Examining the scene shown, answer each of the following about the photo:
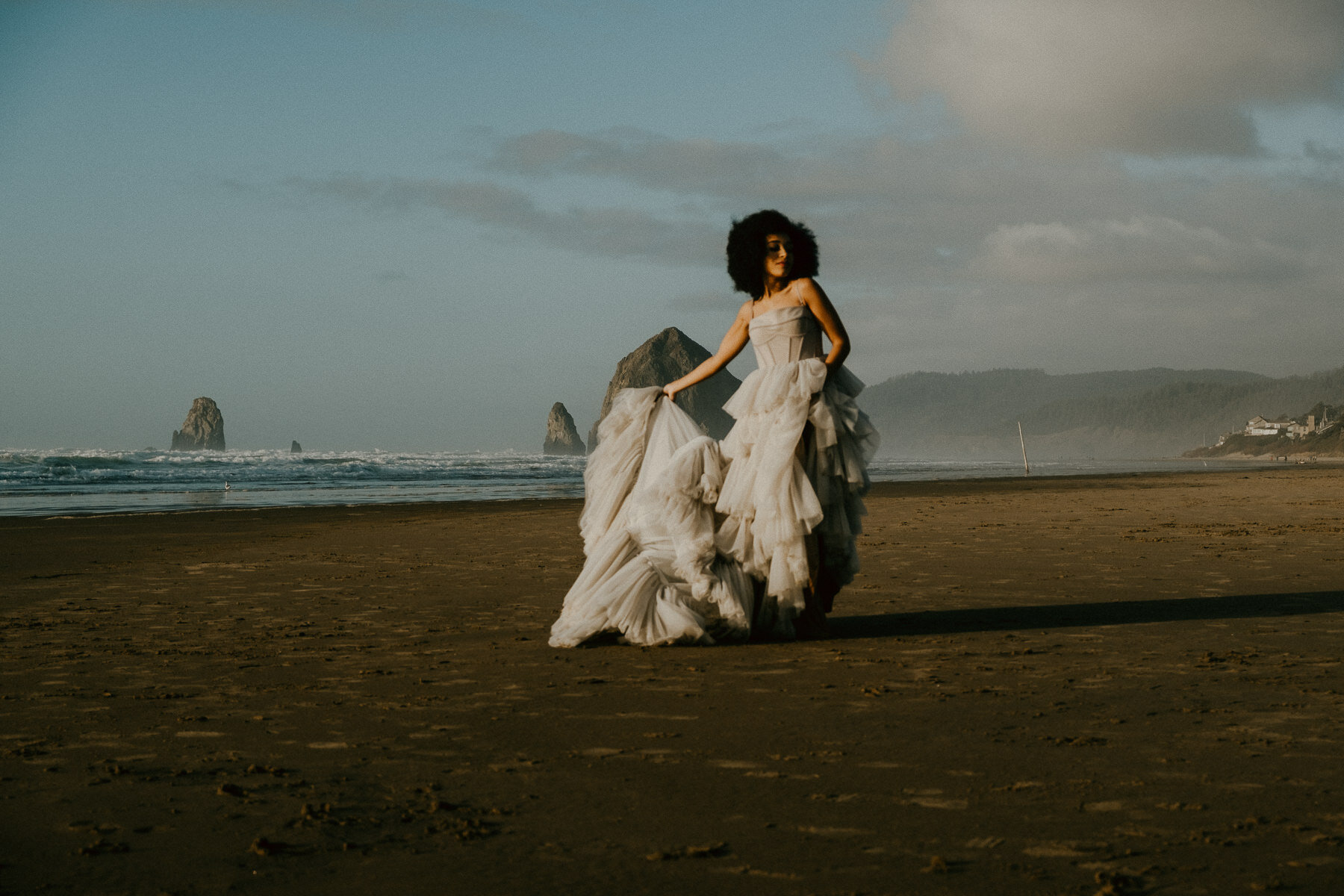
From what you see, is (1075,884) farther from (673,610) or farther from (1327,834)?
(673,610)

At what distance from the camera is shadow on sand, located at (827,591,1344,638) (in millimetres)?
6090

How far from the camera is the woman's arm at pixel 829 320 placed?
5840 millimetres

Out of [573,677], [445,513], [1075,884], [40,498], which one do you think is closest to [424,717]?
[573,677]

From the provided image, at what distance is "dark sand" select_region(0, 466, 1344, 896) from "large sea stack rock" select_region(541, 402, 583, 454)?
15566 centimetres

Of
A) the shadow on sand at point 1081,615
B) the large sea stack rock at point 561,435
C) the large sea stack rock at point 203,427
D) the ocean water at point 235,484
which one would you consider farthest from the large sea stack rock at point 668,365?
the shadow on sand at point 1081,615

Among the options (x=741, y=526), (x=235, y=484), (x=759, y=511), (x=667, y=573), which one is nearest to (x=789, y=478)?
(x=759, y=511)

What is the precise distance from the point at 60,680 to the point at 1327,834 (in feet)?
15.9

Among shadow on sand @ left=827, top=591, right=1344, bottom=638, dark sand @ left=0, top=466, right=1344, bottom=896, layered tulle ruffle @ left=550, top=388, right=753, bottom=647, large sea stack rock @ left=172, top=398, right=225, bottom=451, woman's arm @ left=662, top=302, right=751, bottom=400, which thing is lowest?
shadow on sand @ left=827, top=591, right=1344, bottom=638

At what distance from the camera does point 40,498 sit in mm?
24219

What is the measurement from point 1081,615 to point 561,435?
159m

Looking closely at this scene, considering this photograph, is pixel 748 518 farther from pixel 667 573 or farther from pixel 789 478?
pixel 667 573

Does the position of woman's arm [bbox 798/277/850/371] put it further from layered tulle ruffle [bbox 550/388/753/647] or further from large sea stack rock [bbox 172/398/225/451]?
large sea stack rock [bbox 172/398/225/451]

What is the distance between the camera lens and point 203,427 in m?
141

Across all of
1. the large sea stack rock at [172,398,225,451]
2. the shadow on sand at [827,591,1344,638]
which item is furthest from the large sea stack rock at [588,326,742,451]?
Answer: the shadow on sand at [827,591,1344,638]
